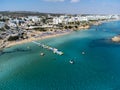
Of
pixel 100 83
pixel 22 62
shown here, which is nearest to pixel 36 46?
pixel 22 62

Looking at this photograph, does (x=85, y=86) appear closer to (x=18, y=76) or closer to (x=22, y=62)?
(x=18, y=76)

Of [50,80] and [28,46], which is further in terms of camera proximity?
[28,46]

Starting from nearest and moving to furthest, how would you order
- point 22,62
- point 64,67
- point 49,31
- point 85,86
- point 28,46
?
point 85,86, point 64,67, point 22,62, point 28,46, point 49,31

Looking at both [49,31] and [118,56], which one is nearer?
[118,56]

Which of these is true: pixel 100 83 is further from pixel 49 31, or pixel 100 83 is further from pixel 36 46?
pixel 49 31

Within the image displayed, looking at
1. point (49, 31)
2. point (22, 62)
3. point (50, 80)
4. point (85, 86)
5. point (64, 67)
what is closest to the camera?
point (85, 86)

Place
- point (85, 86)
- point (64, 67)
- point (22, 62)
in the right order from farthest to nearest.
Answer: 1. point (22, 62)
2. point (64, 67)
3. point (85, 86)

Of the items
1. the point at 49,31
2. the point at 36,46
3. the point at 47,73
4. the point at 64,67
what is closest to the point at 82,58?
the point at 64,67

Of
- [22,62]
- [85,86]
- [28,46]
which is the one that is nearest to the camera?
[85,86]
